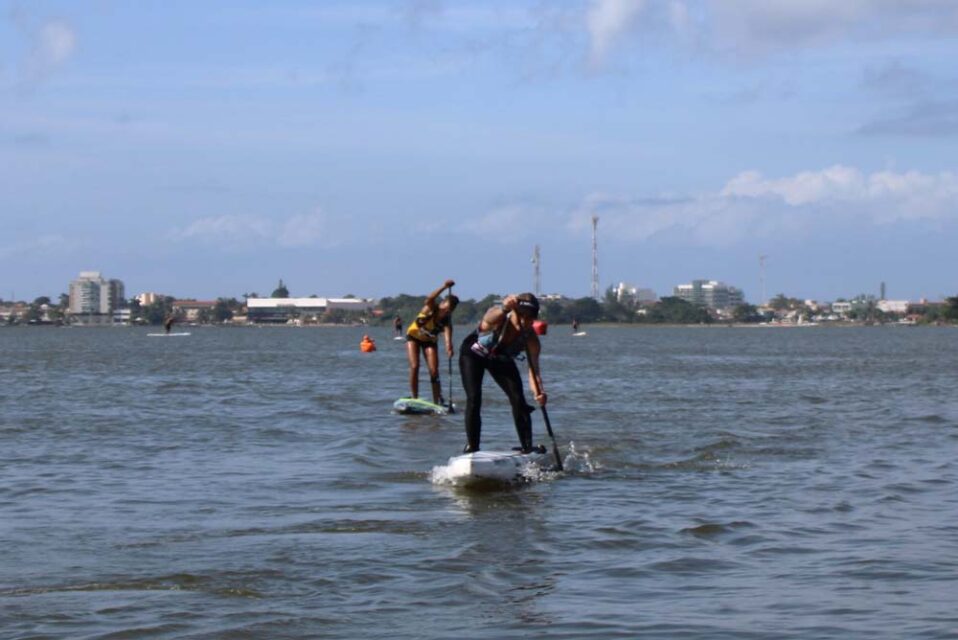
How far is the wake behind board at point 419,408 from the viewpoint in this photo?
2334 centimetres

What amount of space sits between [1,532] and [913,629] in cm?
711

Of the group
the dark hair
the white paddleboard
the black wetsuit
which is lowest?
the white paddleboard

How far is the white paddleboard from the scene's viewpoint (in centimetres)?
1425

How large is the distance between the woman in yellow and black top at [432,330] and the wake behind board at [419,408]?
283 millimetres

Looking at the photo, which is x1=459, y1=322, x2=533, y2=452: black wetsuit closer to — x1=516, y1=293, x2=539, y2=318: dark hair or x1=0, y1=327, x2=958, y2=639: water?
x1=516, y1=293, x2=539, y2=318: dark hair

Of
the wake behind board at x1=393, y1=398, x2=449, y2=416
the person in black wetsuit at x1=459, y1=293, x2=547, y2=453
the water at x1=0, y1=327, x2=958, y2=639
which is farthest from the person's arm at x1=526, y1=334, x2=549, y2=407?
the wake behind board at x1=393, y1=398, x2=449, y2=416

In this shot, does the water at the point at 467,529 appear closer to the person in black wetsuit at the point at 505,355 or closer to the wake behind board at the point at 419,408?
the wake behind board at the point at 419,408

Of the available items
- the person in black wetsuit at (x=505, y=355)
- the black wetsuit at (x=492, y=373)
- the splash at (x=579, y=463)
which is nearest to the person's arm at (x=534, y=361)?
the person in black wetsuit at (x=505, y=355)

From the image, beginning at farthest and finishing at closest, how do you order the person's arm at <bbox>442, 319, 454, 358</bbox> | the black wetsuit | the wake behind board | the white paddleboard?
the wake behind board → the person's arm at <bbox>442, 319, 454, 358</bbox> → the black wetsuit → the white paddleboard

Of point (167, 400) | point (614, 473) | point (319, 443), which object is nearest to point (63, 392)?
point (167, 400)

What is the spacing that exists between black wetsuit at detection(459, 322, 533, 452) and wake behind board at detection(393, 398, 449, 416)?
8.20m

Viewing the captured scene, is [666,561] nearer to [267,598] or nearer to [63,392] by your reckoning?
[267,598]

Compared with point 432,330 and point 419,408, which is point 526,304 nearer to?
point 432,330

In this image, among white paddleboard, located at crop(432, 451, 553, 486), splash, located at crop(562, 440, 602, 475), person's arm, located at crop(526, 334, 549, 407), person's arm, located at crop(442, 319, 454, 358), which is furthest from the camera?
person's arm, located at crop(442, 319, 454, 358)
